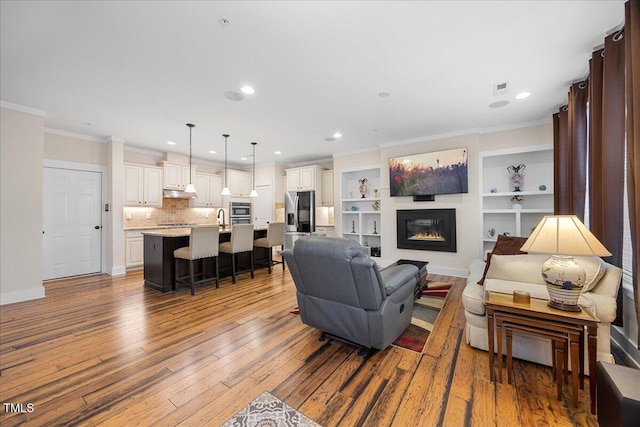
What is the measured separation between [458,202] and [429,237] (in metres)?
0.88

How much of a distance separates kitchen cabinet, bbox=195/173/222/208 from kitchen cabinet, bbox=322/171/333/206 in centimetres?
304

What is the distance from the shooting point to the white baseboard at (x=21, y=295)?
3.56 meters

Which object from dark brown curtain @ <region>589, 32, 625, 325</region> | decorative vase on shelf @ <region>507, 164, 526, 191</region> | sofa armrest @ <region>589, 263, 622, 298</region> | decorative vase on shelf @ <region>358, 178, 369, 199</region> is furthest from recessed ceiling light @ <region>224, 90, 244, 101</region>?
decorative vase on shelf @ <region>507, 164, 526, 191</region>

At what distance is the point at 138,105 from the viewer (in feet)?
11.9

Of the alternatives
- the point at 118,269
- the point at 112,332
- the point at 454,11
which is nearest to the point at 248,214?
the point at 118,269

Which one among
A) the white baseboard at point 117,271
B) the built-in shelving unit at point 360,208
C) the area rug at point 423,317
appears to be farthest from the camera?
the built-in shelving unit at point 360,208

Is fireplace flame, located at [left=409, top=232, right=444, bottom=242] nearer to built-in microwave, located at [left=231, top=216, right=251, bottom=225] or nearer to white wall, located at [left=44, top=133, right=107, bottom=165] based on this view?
built-in microwave, located at [left=231, top=216, right=251, bottom=225]

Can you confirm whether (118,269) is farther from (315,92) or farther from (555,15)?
(555,15)

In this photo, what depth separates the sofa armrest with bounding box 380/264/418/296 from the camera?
2.21 meters

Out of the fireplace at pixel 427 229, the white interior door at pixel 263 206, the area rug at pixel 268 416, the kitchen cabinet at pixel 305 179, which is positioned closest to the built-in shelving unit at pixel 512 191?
the fireplace at pixel 427 229

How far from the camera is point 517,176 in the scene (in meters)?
4.66

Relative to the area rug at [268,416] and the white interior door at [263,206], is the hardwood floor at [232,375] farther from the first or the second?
the white interior door at [263,206]

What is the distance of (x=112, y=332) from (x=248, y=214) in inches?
216

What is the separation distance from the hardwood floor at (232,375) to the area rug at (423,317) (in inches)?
3.8
